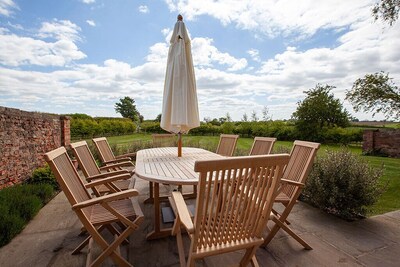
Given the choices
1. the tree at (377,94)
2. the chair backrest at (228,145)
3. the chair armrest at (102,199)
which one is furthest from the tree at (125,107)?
the chair armrest at (102,199)

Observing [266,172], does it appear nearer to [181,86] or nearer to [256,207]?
[256,207]

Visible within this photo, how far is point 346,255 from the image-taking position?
2.20 m

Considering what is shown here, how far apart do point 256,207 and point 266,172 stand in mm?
316

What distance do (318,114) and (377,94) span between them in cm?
727

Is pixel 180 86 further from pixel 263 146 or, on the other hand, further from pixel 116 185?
pixel 116 185

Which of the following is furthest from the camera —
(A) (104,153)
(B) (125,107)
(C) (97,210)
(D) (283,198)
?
(B) (125,107)

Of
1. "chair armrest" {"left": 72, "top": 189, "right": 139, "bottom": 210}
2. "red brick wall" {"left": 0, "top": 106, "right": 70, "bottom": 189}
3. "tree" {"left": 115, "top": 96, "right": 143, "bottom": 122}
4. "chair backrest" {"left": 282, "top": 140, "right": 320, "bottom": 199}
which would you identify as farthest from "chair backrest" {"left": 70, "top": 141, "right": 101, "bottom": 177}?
"tree" {"left": 115, "top": 96, "right": 143, "bottom": 122}

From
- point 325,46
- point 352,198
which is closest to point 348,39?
point 325,46

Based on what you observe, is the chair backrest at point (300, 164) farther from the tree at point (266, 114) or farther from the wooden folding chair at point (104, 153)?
the tree at point (266, 114)

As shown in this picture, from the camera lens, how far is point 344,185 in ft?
10.2

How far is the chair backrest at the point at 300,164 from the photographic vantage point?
237 centimetres

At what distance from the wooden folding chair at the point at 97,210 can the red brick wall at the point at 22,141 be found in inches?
110

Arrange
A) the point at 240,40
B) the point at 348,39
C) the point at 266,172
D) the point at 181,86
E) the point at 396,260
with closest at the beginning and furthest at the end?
the point at 266,172, the point at 396,260, the point at 181,86, the point at 348,39, the point at 240,40

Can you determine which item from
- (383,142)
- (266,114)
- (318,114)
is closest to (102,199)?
(383,142)
